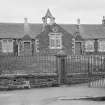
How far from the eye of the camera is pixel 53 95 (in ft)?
28.5

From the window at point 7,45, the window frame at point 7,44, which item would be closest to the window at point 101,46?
the window frame at point 7,44

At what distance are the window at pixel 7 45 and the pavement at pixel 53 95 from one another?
20.7 m

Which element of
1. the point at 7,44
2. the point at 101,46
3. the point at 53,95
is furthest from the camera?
the point at 101,46

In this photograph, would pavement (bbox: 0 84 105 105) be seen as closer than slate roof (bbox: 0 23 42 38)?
Yes

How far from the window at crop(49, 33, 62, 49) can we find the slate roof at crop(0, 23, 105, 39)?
2.82 metres

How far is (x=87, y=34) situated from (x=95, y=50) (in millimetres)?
3148

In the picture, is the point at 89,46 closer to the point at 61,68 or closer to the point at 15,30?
the point at 15,30

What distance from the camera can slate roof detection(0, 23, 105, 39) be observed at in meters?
29.5

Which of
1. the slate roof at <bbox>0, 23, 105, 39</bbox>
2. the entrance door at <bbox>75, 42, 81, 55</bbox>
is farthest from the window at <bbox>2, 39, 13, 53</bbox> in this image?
the entrance door at <bbox>75, 42, 81, 55</bbox>

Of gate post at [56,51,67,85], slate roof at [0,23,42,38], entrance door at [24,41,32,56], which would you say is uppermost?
slate roof at [0,23,42,38]

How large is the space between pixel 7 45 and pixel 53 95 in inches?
881

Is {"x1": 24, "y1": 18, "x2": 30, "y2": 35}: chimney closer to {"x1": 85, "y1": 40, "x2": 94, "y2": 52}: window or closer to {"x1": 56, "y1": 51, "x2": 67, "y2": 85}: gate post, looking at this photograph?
{"x1": 85, "y1": 40, "x2": 94, "y2": 52}: window

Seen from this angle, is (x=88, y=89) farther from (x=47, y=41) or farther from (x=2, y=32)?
(x=2, y=32)

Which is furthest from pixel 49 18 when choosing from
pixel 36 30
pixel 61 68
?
pixel 61 68
